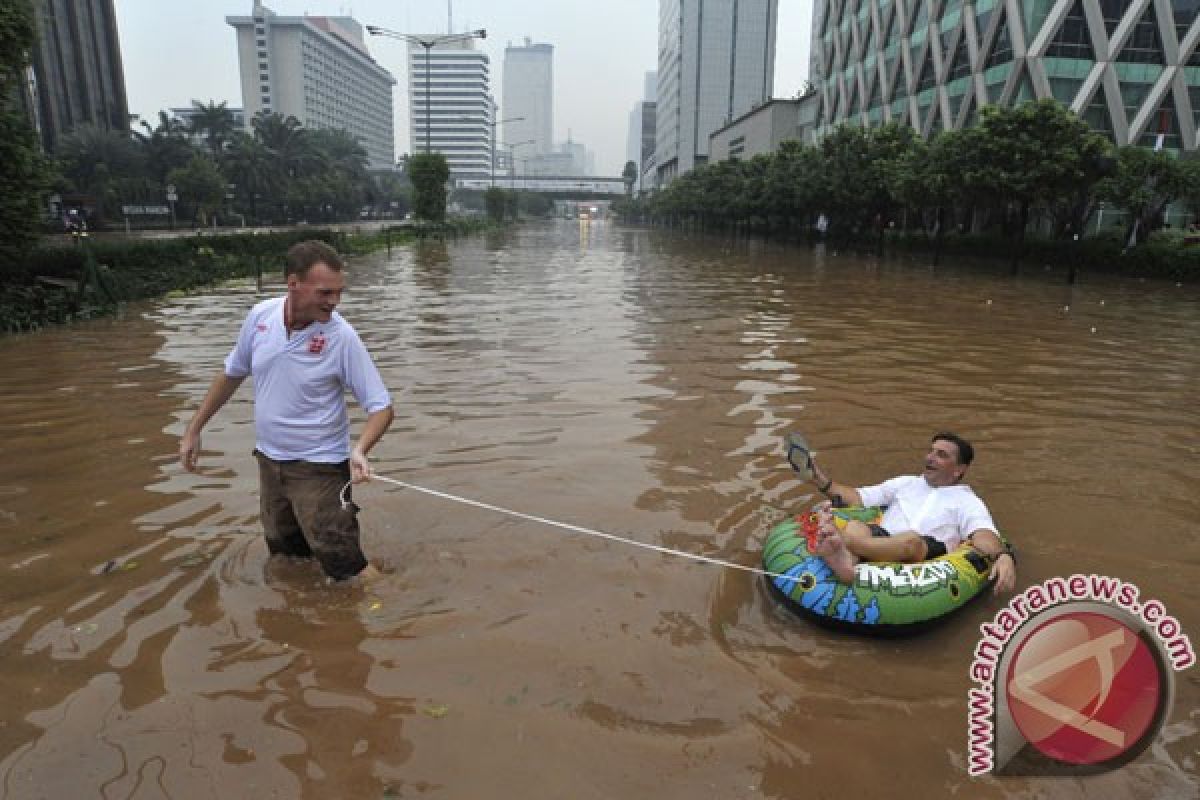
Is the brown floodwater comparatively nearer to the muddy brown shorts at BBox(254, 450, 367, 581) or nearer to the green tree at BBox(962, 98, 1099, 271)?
the muddy brown shorts at BBox(254, 450, 367, 581)

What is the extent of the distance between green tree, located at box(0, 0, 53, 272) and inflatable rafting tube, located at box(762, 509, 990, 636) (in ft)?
51.4

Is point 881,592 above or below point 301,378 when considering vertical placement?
below

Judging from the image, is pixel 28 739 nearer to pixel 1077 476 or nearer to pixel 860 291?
pixel 1077 476

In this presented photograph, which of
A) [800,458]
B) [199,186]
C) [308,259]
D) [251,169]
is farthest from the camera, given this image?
[251,169]

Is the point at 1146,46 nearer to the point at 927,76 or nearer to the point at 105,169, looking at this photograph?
the point at 927,76

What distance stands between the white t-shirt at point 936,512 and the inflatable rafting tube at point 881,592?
34cm

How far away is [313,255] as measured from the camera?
411 centimetres

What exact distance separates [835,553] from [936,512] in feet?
3.98

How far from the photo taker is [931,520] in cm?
524

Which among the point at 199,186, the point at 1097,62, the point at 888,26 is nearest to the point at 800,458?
the point at 1097,62

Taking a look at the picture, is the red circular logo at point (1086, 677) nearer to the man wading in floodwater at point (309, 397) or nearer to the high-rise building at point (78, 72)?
the man wading in floodwater at point (309, 397)

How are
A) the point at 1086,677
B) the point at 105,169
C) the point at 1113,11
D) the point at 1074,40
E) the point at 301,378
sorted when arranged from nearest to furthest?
the point at 1086,677 → the point at 301,378 → the point at 1113,11 → the point at 1074,40 → the point at 105,169

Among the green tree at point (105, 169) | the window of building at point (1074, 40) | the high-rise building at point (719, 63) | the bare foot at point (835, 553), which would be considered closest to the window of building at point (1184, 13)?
the window of building at point (1074, 40)

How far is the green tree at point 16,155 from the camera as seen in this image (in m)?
13.8
